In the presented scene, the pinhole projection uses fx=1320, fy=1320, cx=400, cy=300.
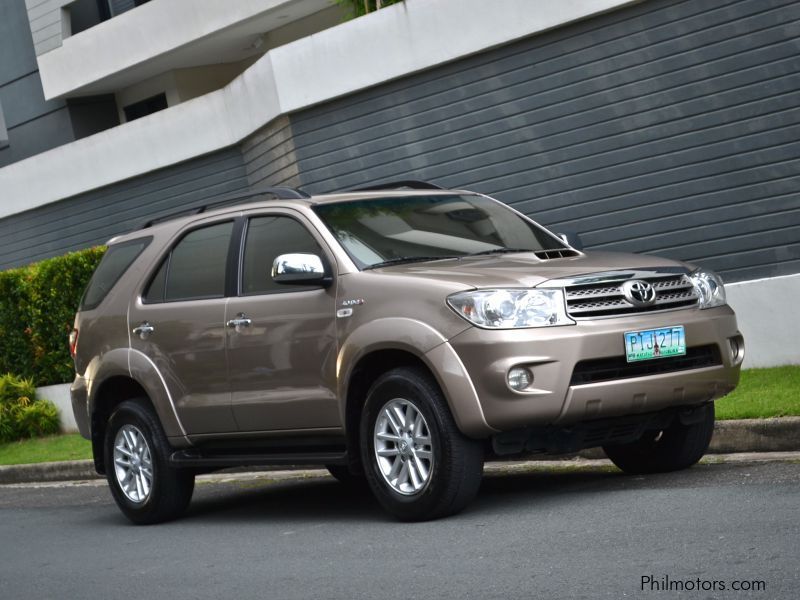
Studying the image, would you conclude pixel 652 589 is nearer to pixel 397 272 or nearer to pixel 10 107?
pixel 397 272

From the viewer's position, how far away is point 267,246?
8172 mm

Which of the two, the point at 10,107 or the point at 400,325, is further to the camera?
the point at 10,107

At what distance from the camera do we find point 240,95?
17.3 metres

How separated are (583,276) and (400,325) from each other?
0.99 meters

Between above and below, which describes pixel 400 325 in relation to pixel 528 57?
below

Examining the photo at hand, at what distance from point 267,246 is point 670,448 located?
2746 mm

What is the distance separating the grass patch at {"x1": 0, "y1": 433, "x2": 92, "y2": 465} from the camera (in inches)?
563

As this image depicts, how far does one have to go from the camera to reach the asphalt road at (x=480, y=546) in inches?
208

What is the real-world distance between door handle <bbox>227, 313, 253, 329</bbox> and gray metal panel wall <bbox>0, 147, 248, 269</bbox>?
997cm

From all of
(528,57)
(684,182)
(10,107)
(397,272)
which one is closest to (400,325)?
(397,272)

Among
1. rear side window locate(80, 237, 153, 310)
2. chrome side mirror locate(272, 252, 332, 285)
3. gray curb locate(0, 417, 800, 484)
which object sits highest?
rear side window locate(80, 237, 153, 310)

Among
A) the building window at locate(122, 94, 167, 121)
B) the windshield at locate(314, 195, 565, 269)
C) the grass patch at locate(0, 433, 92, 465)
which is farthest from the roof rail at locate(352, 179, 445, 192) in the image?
the building window at locate(122, 94, 167, 121)

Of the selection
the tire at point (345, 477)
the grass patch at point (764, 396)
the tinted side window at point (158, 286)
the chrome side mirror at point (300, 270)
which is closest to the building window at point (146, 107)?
the grass patch at point (764, 396)

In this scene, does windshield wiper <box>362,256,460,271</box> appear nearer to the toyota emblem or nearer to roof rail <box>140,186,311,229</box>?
roof rail <box>140,186,311,229</box>
